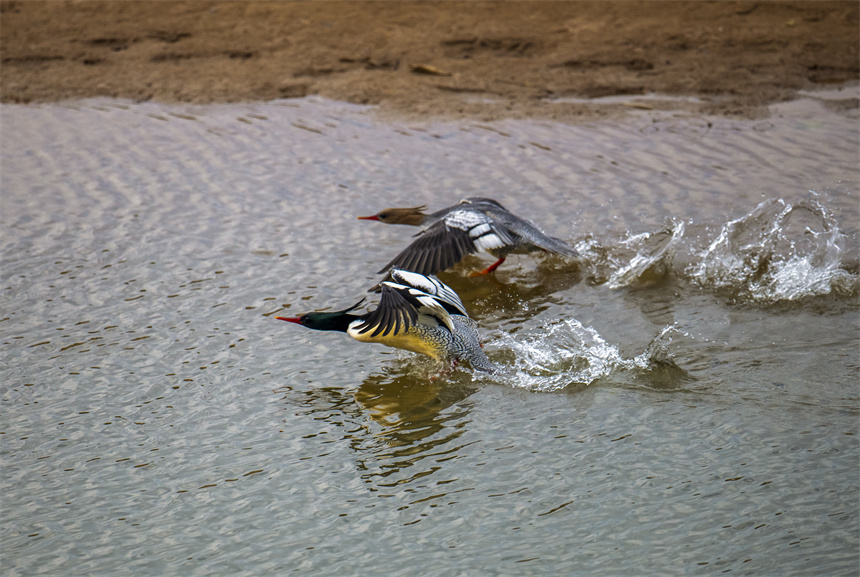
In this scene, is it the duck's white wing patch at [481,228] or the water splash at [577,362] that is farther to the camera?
the duck's white wing patch at [481,228]

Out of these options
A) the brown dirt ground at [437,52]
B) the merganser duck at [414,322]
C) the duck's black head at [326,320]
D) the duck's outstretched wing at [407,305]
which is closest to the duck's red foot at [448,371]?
the merganser duck at [414,322]

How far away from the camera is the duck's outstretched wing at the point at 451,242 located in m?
5.95

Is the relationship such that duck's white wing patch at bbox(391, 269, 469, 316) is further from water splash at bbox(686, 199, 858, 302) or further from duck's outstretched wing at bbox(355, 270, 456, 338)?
water splash at bbox(686, 199, 858, 302)

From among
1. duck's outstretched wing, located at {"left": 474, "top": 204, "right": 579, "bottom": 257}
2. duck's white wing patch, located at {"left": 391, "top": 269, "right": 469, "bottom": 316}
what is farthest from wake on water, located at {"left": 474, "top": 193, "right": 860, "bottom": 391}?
duck's white wing patch, located at {"left": 391, "top": 269, "right": 469, "bottom": 316}

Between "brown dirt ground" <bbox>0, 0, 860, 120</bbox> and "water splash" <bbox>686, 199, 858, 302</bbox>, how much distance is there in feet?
9.52

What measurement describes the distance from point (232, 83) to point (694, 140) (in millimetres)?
5499

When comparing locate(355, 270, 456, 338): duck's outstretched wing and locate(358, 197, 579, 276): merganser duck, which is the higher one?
locate(358, 197, 579, 276): merganser duck

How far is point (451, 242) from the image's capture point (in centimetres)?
612

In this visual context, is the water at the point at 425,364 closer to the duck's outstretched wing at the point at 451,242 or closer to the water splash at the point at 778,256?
the water splash at the point at 778,256

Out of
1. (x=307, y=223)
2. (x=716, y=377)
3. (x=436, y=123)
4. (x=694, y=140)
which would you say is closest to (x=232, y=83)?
(x=436, y=123)

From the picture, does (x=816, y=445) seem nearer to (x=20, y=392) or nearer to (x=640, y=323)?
(x=640, y=323)

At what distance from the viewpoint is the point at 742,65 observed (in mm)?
10156

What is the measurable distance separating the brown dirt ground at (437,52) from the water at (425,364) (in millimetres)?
1137

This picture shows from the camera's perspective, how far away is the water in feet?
11.9
